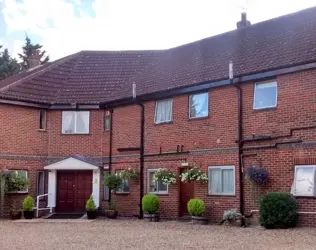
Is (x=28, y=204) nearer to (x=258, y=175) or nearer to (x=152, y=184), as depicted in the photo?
(x=152, y=184)

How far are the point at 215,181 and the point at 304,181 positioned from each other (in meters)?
3.71

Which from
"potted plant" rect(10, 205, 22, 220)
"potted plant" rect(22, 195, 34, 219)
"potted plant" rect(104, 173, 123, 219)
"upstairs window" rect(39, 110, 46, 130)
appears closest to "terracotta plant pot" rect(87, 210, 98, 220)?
"potted plant" rect(104, 173, 123, 219)

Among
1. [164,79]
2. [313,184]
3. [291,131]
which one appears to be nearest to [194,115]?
[164,79]

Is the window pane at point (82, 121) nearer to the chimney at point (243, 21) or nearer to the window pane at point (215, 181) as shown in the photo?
the window pane at point (215, 181)

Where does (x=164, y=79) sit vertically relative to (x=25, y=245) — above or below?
above

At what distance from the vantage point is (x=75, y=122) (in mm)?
23594

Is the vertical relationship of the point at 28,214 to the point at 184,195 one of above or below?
below

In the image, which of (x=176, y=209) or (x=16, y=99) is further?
(x=16, y=99)

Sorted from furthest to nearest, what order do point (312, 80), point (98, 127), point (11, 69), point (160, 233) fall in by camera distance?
point (11, 69)
point (98, 127)
point (312, 80)
point (160, 233)

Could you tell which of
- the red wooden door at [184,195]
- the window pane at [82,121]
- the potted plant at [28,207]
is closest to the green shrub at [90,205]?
the potted plant at [28,207]

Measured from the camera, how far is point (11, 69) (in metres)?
48.7

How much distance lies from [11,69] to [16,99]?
91.8ft

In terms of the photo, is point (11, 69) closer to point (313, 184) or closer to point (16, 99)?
point (16, 99)

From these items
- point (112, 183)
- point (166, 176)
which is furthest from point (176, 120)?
point (112, 183)
